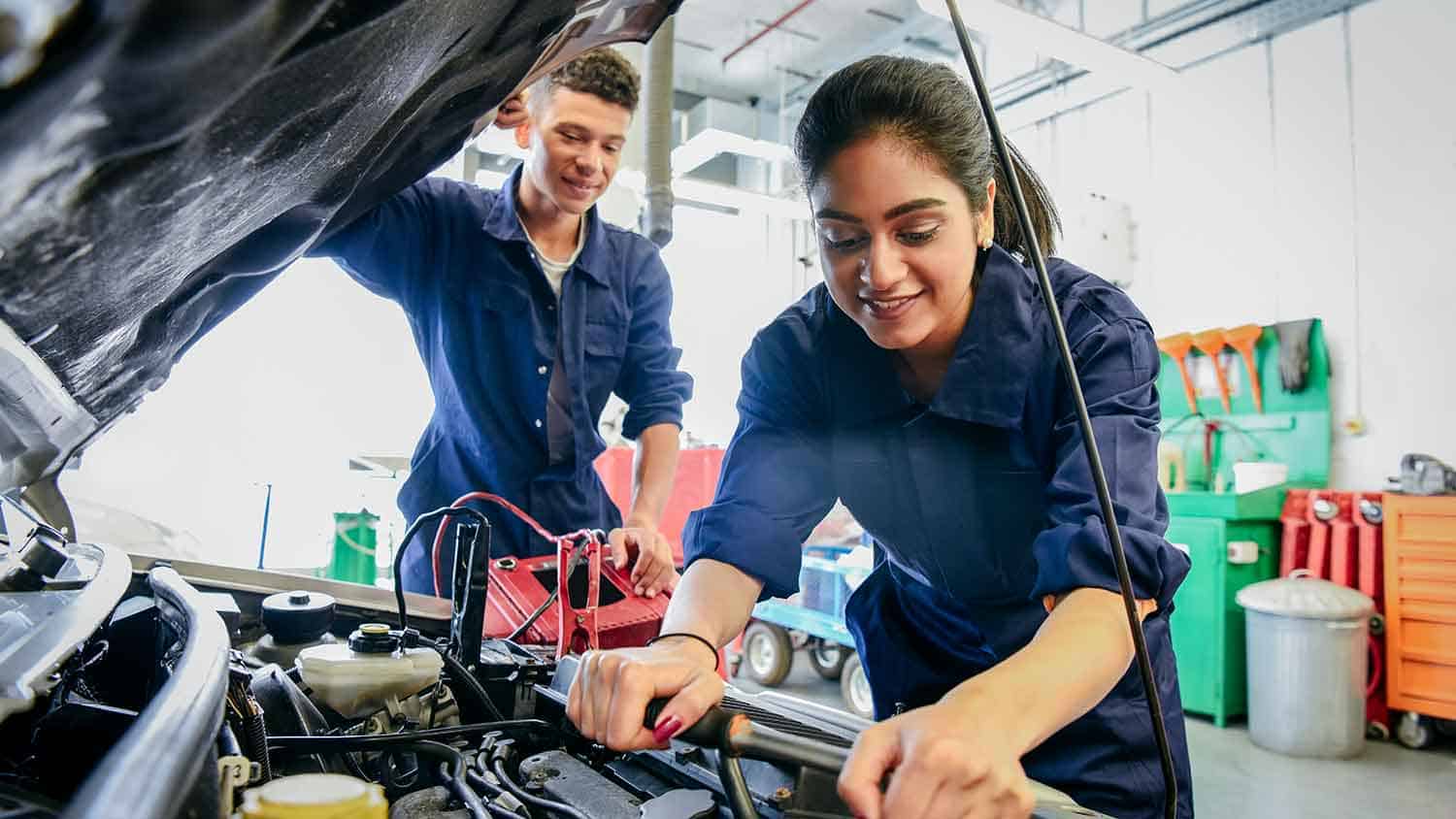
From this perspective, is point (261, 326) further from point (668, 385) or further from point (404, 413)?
point (668, 385)

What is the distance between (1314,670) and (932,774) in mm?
3459

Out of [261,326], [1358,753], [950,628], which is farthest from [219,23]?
[261,326]

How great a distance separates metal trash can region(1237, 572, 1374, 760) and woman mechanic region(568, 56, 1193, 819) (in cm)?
277

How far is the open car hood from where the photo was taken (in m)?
0.37

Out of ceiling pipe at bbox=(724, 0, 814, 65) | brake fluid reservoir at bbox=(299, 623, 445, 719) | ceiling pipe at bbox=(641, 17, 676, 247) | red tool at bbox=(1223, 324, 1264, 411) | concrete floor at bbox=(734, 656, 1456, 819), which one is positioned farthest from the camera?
ceiling pipe at bbox=(724, 0, 814, 65)

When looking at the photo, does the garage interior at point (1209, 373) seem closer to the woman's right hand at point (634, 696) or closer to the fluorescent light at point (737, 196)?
the fluorescent light at point (737, 196)

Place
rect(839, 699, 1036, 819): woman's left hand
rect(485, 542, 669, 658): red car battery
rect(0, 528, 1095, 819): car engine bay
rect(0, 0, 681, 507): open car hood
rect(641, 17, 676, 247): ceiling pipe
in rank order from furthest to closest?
1. rect(641, 17, 676, 247): ceiling pipe
2. rect(485, 542, 669, 658): red car battery
3. rect(839, 699, 1036, 819): woman's left hand
4. rect(0, 528, 1095, 819): car engine bay
5. rect(0, 0, 681, 507): open car hood

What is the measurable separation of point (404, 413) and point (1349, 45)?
19.5 feet

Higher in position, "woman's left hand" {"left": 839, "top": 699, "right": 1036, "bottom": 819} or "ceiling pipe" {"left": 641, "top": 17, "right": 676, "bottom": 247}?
"ceiling pipe" {"left": 641, "top": 17, "right": 676, "bottom": 247}

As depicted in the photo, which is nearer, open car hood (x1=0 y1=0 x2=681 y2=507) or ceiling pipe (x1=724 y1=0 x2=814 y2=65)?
open car hood (x1=0 y1=0 x2=681 y2=507)

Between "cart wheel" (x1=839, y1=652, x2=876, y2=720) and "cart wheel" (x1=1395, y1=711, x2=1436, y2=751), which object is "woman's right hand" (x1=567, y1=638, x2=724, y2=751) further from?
"cart wheel" (x1=1395, y1=711, x2=1436, y2=751)

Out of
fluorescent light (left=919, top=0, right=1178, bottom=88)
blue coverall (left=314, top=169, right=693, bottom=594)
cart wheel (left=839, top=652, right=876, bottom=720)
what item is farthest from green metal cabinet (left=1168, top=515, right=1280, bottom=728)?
blue coverall (left=314, top=169, right=693, bottom=594)

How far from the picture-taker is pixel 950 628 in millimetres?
1198

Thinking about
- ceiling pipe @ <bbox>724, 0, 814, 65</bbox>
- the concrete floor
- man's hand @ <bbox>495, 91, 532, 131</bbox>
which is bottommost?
the concrete floor
